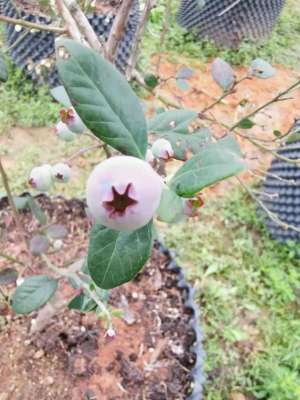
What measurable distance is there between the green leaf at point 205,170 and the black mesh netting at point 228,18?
2625 millimetres

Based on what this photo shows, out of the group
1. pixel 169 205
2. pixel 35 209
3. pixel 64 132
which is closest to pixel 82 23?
pixel 64 132

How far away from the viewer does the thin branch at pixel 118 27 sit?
55cm

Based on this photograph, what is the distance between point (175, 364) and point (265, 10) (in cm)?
244

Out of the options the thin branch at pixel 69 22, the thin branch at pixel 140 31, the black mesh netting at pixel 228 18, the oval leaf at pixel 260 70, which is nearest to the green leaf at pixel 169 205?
the thin branch at pixel 69 22

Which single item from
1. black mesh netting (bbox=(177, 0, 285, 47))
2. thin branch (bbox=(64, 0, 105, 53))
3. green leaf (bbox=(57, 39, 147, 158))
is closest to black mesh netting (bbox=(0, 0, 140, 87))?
black mesh netting (bbox=(177, 0, 285, 47))

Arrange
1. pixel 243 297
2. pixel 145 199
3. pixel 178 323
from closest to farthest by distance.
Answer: pixel 145 199 → pixel 178 323 → pixel 243 297

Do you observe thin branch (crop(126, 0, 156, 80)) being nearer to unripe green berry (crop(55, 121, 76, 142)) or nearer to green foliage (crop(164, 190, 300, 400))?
unripe green berry (crop(55, 121, 76, 142))

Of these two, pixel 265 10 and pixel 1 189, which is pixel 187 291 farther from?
pixel 265 10

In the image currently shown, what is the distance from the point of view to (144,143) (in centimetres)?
40

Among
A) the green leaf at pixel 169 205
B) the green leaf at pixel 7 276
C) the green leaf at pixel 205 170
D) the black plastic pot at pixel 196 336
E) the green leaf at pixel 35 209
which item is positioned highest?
the green leaf at pixel 205 170

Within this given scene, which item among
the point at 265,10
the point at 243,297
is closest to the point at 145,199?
the point at 243,297

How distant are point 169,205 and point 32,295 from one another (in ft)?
1.47

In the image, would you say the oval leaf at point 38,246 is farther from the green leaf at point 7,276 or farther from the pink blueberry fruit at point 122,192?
the pink blueberry fruit at point 122,192

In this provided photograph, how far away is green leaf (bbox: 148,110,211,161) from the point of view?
0.62 metres
